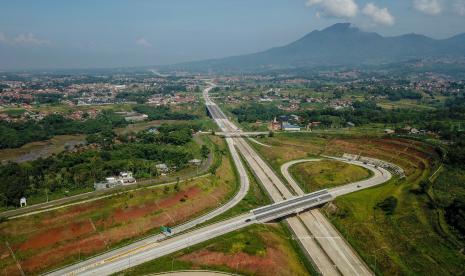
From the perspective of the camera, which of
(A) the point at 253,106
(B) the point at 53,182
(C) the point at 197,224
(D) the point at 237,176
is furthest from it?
(A) the point at 253,106

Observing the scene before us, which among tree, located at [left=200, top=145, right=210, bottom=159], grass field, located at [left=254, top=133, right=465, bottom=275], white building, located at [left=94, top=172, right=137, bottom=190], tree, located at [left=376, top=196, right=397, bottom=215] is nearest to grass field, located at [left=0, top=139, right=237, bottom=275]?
white building, located at [left=94, top=172, right=137, bottom=190]

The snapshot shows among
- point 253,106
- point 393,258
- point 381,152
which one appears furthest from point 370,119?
point 393,258

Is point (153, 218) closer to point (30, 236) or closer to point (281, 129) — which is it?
point (30, 236)

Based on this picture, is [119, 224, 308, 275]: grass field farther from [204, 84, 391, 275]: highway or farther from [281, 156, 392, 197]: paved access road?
Result: [281, 156, 392, 197]: paved access road

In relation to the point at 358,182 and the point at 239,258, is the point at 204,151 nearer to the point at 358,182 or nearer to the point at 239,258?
the point at 358,182

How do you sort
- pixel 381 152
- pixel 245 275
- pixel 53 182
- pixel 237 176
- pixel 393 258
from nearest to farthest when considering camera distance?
pixel 245 275
pixel 393 258
pixel 53 182
pixel 237 176
pixel 381 152

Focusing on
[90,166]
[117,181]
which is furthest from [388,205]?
[90,166]
